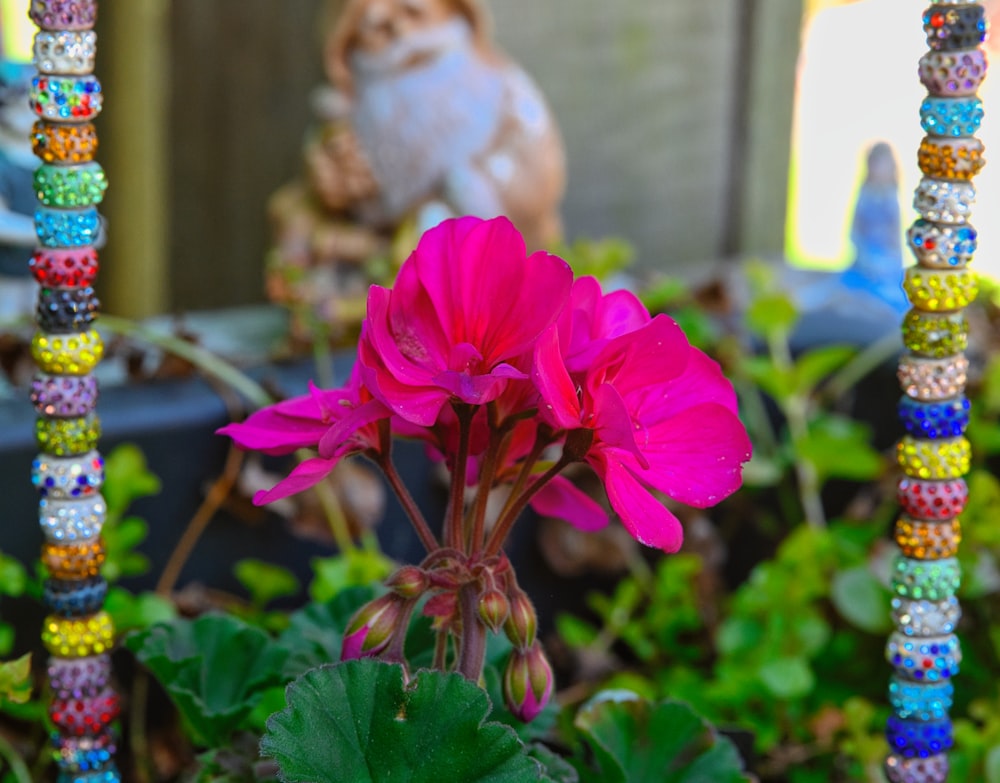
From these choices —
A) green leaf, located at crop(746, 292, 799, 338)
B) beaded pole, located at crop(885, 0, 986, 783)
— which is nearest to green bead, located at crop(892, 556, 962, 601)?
beaded pole, located at crop(885, 0, 986, 783)

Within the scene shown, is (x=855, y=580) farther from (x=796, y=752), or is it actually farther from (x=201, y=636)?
(x=201, y=636)

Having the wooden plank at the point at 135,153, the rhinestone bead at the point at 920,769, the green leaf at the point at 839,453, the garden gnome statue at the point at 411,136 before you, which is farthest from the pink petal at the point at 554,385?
the wooden plank at the point at 135,153

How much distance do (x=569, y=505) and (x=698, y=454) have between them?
0.29 ft

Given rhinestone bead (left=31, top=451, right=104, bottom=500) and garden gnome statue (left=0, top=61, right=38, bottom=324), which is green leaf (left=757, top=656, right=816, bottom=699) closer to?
rhinestone bead (left=31, top=451, right=104, bottom=500)

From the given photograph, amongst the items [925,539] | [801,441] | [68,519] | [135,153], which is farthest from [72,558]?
[135,153]

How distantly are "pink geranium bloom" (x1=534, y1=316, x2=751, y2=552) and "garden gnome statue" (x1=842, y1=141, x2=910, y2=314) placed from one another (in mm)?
1013

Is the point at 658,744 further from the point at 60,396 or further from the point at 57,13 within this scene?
the point at 57,13

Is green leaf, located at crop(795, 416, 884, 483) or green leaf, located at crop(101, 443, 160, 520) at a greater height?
green leaf, located at crop(101, 443, 160, 520)

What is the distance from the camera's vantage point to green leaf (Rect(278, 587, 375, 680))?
558 millimetres

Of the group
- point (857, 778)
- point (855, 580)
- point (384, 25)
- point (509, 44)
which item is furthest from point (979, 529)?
point (509, 44)

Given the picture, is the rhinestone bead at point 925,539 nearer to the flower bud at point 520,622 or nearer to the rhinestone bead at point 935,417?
the rhinestone bead at point 935,417

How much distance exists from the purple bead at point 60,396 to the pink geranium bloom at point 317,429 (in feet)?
0.31

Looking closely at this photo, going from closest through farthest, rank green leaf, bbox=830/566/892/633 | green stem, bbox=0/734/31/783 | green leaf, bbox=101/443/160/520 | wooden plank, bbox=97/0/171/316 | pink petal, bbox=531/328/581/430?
pink petal, bbox=531/328/581/430, green stem, bbox=0/734/31/783, green leaf, bbox=101/443/160/520, green leaf, bbox=830/566/892/633, wooden plank, bbox=97/0/171/316

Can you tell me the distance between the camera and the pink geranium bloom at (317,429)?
1.47ft
